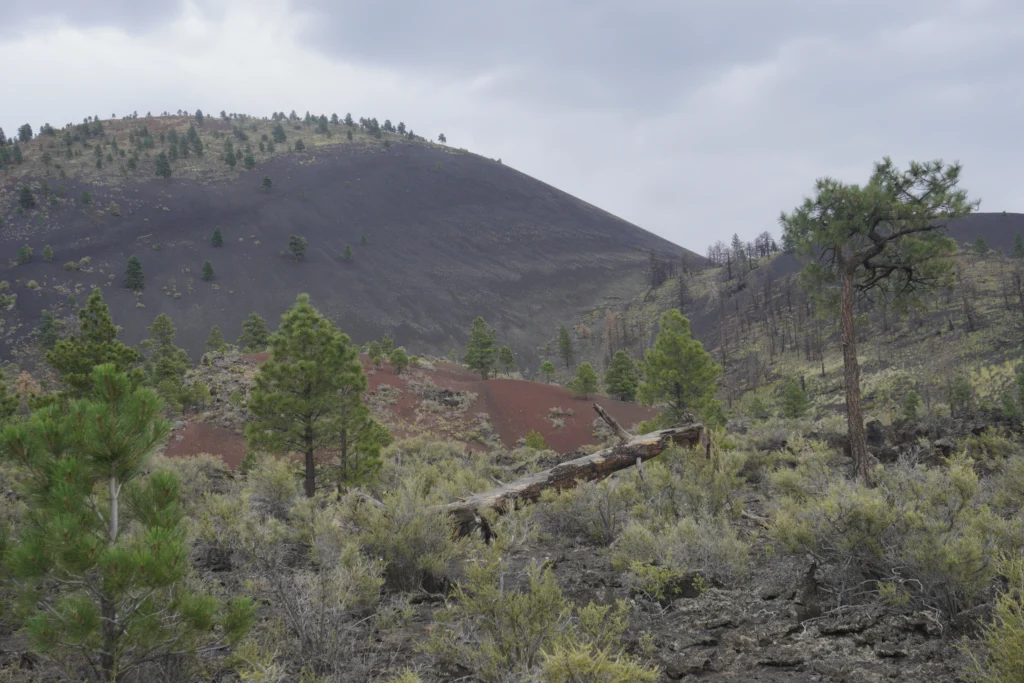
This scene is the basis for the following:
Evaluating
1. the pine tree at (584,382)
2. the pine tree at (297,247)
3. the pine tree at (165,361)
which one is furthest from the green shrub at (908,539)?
the pine tree at (297,247)

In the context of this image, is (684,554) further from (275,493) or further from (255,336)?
(255,336)

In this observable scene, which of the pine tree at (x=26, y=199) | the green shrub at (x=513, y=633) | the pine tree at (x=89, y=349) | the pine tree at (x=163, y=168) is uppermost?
the pine tree at (x=163, y=168)

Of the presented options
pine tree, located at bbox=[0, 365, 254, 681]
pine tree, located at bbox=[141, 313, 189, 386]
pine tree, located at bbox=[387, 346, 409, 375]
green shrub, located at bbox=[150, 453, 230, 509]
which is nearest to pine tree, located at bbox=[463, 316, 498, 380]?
pine tree, located at bbox=[387, 346, 409, 375]

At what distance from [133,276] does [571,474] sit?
105 meters

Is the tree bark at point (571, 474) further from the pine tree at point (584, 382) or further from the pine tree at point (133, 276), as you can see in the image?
the pine tree at point (133, 276)

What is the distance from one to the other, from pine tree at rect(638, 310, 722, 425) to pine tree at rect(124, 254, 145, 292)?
96.7 meters

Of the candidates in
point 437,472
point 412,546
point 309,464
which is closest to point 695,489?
point 412,546

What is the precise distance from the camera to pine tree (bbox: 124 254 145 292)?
9206 cm

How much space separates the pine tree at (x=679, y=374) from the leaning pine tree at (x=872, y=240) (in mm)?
12028

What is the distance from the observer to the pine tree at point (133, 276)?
302ft

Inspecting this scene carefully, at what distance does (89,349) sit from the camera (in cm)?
1476

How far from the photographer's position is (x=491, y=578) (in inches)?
168

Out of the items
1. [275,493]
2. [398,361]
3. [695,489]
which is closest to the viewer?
[695,489]

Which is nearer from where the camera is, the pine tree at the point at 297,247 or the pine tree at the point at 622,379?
the pine tree at the point at 622,379
